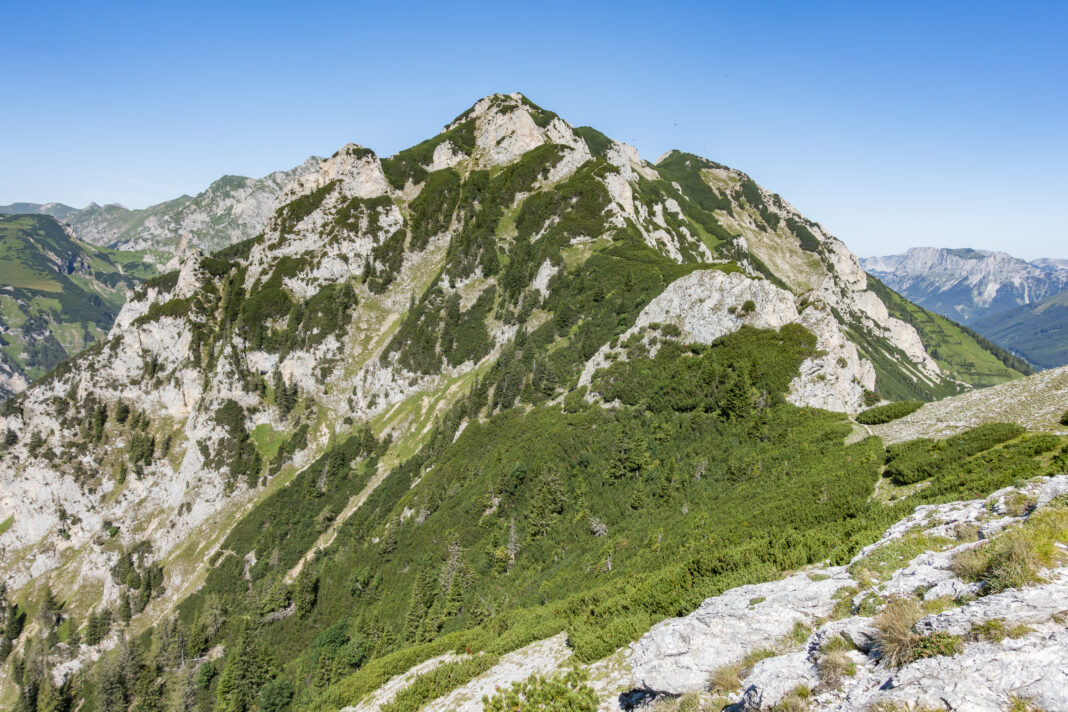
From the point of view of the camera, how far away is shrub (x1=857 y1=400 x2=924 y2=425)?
3475 centimetres

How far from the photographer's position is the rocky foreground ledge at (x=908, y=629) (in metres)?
8.38

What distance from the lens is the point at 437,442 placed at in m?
94.7

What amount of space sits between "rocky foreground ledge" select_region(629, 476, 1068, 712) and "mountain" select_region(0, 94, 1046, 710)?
12.8 ft

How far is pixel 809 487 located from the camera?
28625 mm

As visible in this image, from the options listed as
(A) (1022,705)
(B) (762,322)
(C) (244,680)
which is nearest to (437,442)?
(C) (244,680)

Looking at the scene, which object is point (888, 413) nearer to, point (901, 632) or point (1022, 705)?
point (901, 632)

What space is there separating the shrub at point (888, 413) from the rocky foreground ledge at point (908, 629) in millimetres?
19248

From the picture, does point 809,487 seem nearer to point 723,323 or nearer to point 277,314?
point 723,323

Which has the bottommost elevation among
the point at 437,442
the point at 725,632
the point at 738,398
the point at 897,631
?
the point at 437,442

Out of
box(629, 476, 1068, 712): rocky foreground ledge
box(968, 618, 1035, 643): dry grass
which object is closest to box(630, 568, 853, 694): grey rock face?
box(629, 476, 1068, 712): rocky foreground ledge

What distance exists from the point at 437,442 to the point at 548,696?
3090 inches

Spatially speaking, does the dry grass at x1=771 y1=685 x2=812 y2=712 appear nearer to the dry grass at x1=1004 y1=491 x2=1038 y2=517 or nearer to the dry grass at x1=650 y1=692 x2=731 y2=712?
the dry grass at x1=650 y1=692 x2=731 y2=712

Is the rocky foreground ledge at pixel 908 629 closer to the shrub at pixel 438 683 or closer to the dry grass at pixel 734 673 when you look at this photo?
the dry grass at pixel 734 673

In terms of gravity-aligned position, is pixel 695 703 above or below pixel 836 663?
below
